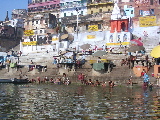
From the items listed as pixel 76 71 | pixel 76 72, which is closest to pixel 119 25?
pixel 76 71

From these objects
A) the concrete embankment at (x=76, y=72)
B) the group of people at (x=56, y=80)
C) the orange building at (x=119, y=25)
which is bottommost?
the group of people at (x=56, y=80)

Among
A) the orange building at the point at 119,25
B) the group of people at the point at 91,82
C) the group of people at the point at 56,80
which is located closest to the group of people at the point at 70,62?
the group of people at the point at 56,80

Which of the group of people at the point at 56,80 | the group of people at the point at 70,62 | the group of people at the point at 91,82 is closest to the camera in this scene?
the group of people at the point at 91,82

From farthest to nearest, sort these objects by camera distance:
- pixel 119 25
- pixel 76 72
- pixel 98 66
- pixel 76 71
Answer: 1. pixel 119 25
2. pixel 76 71
3. pixel 76 72
4. pixel 98 66

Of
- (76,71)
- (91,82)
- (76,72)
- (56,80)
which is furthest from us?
(76,71)

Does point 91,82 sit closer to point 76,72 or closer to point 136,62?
point 76,72

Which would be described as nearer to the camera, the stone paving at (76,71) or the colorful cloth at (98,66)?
the stone paving at (76,71)

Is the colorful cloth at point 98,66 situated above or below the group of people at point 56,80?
above

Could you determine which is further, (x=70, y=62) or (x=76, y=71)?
(x=70, y=62)

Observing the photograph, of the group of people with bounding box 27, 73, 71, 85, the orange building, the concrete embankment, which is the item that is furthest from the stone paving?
the orange building

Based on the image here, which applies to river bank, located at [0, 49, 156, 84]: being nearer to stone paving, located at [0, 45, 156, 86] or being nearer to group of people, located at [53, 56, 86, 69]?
stone paving, located at [0, 45, 156, 86]

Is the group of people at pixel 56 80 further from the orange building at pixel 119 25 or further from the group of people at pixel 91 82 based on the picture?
the orange building at pixel 119 25

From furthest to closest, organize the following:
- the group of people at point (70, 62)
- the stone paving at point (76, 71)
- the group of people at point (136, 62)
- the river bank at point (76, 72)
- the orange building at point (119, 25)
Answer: the orange building at point (119, 25)
the group of people at point (70, 62)
the group of people at point (136, 62)
the stone paving at point (76, 71)
the river bank at point (76, 72)

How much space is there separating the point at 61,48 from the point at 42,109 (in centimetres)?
3703
